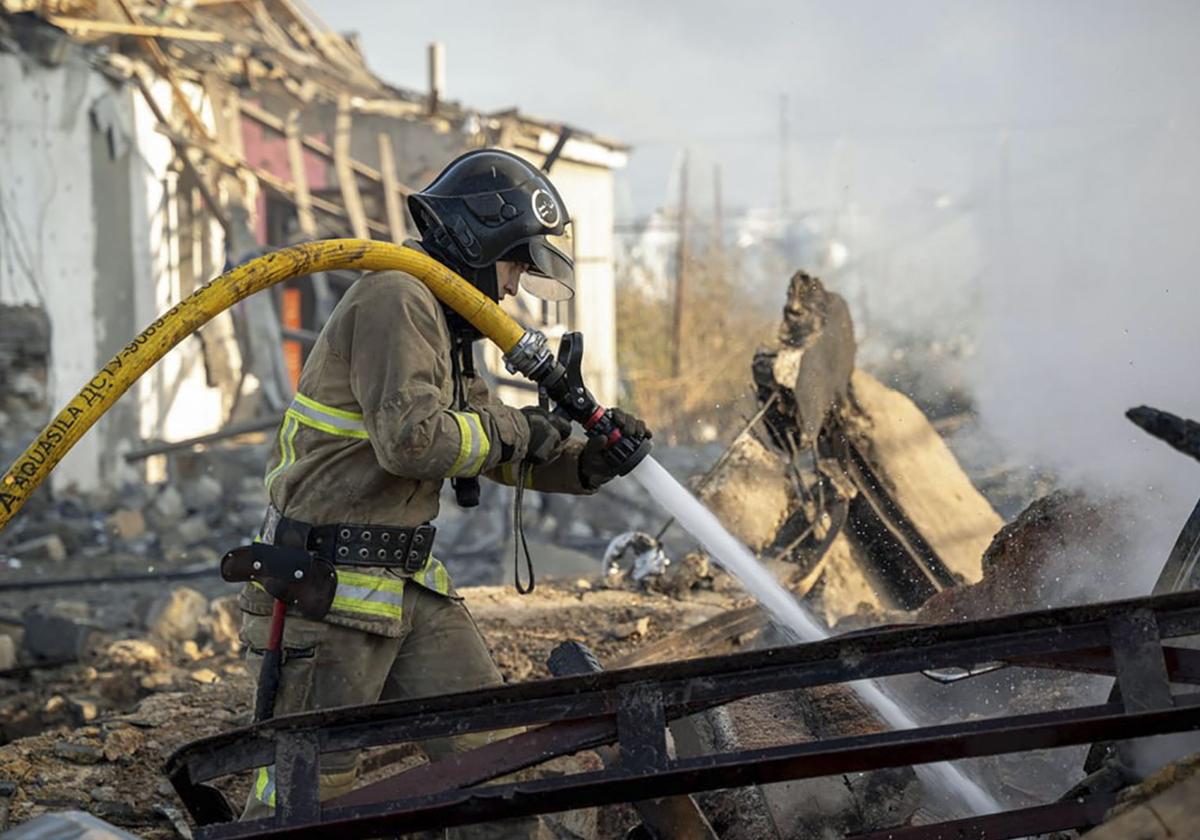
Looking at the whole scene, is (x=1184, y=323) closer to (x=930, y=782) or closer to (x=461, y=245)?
(x=930, y=782)

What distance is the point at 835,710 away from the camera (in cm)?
405

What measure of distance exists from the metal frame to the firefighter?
500 mm

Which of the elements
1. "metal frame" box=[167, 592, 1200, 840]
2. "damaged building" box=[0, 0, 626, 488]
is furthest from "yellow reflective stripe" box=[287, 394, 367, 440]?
"damaged building" box=[0, 0, 626, 488]

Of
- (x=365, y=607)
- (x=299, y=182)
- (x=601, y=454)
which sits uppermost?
(x=299, y=182)

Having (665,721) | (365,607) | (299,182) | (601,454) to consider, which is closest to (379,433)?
(365,607)

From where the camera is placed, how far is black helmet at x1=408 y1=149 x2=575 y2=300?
135 inches

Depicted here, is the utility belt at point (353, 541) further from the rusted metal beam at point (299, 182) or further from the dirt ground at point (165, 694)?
the rusted metal beam at point (299, 182)

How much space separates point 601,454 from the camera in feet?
11.5

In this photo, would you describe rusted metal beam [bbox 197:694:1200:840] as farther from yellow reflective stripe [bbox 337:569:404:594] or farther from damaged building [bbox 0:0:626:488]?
damaged building [bbox 0:0:626:488]

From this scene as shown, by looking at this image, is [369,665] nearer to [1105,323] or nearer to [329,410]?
[329,410]

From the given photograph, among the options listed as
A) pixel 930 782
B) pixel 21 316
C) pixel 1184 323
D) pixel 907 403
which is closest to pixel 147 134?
pixel 21 316

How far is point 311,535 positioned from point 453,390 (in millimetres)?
509

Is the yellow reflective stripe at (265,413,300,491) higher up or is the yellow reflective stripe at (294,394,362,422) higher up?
the yellow reflective stripe at (294,394,362,422)

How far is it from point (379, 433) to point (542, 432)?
0.49 m
